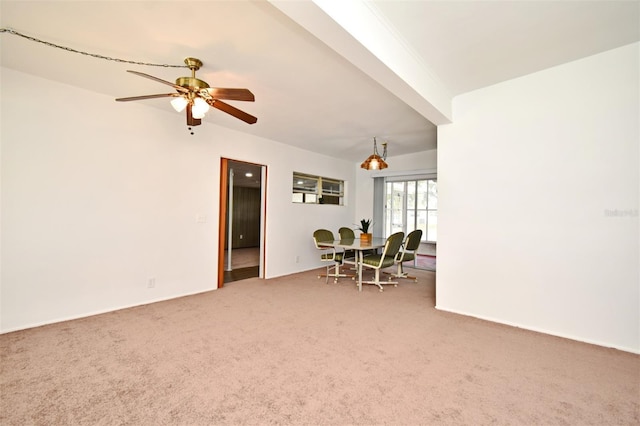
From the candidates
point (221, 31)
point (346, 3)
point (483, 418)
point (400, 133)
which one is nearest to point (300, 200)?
point (400, 133)

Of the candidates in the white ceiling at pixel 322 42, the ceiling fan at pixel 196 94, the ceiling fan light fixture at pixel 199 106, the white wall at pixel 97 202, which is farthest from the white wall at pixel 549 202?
the white wall at pixel 97 202

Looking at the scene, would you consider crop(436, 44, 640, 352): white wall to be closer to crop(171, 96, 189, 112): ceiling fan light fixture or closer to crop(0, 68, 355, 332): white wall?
crop(171, 96, 189, 112): ceiling fan light fixture

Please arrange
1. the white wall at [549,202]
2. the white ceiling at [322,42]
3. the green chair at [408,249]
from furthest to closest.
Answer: the green chair at [408,249]
the white wall at [549,202]
the white ceiling at [322,42]

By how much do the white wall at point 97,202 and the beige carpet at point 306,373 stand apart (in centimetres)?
40

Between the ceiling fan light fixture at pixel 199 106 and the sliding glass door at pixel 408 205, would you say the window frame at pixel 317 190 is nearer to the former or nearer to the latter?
the sliding glass door at pixel 408 205

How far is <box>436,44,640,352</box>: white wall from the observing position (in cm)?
233

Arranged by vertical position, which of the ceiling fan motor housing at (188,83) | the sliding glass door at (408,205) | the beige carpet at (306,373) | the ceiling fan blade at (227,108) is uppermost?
the ceiling fan motor housing at (188,83)

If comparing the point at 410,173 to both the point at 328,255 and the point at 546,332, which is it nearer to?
the point at 328,255

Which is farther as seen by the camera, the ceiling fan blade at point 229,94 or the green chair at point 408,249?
the green chair at point 408,249

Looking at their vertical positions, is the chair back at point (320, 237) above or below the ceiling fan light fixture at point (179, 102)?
below

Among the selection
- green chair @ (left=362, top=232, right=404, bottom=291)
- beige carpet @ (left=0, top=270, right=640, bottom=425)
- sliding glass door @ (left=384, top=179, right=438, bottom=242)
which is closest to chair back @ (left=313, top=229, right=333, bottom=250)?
green chair @ (left=362, top=232, right=404, bottom=291)

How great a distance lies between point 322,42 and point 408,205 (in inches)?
211

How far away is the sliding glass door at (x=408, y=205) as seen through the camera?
22.2 feet

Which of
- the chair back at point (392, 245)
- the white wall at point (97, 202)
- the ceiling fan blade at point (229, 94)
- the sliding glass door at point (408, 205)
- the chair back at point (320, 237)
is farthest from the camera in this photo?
the sliding glass door at point (408, 205)
